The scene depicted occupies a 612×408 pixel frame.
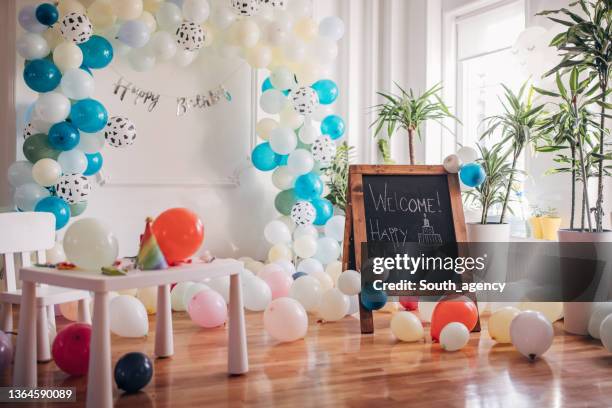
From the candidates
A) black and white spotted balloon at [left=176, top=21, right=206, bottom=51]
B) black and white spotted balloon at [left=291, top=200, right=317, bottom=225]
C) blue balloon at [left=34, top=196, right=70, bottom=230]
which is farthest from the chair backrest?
black and white spotted balloon at [left=291, top=200, right=317, bottom=225]

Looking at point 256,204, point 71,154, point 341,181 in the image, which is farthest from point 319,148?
point 71,154

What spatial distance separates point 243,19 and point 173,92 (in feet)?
2.67

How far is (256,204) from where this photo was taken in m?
4.91

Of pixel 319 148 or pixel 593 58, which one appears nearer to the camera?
pixel 593 58

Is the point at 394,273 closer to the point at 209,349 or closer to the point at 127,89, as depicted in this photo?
the point at 209,349

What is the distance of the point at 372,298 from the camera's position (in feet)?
11.0

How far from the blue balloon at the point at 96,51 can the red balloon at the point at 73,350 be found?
6.07ft

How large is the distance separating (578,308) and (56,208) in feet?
9.78

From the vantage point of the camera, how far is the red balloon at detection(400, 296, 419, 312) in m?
3.67

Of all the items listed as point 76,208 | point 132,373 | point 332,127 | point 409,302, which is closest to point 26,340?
point 132,373

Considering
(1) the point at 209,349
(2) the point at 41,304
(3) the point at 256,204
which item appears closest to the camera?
(2) the point at 41,304

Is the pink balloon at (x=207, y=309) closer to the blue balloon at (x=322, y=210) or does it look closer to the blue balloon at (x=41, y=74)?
the blue balloon at (x=322, y=210)

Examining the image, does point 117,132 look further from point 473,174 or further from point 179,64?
point 473,174

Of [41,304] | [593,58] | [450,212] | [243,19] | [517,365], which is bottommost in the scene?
[517,365]
